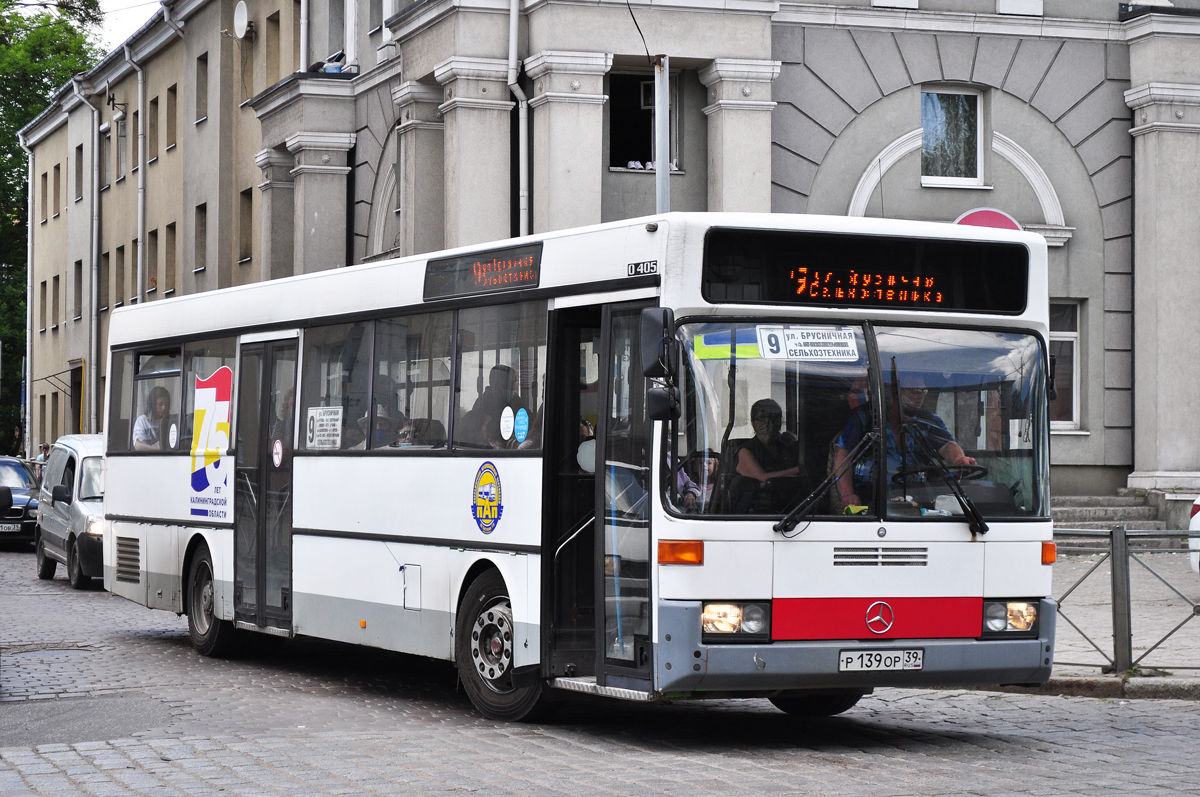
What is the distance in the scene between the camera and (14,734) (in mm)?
9984

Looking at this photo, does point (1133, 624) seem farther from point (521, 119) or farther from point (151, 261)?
point (151, 261)

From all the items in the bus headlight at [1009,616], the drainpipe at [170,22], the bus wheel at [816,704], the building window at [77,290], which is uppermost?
the drainpipe at [170,22]

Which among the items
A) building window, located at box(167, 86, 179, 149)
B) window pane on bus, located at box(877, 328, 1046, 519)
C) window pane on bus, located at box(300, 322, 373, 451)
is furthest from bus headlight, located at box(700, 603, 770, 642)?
building window, located at box(167, 86, 179, 149)

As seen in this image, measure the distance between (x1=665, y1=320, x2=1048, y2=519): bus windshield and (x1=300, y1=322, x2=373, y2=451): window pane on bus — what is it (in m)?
3.76

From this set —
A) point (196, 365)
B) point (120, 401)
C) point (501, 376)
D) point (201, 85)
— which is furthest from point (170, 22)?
point (501, 376)

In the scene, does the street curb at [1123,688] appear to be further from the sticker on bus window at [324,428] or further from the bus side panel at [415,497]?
the sticker on bus window at [324,428]

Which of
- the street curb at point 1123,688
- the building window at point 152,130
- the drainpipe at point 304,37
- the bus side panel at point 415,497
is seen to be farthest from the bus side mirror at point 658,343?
the building window at point 152,130

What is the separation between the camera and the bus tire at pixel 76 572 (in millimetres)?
22219

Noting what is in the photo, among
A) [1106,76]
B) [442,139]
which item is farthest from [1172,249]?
[442,139]

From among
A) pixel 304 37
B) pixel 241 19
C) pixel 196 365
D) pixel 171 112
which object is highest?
pixel 241 19

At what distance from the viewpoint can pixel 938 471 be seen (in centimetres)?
953

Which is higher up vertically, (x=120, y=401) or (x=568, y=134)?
(x=568, y=134)

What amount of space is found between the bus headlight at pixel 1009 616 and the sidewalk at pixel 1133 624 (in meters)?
2.58

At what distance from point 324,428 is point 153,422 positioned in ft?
12.1
